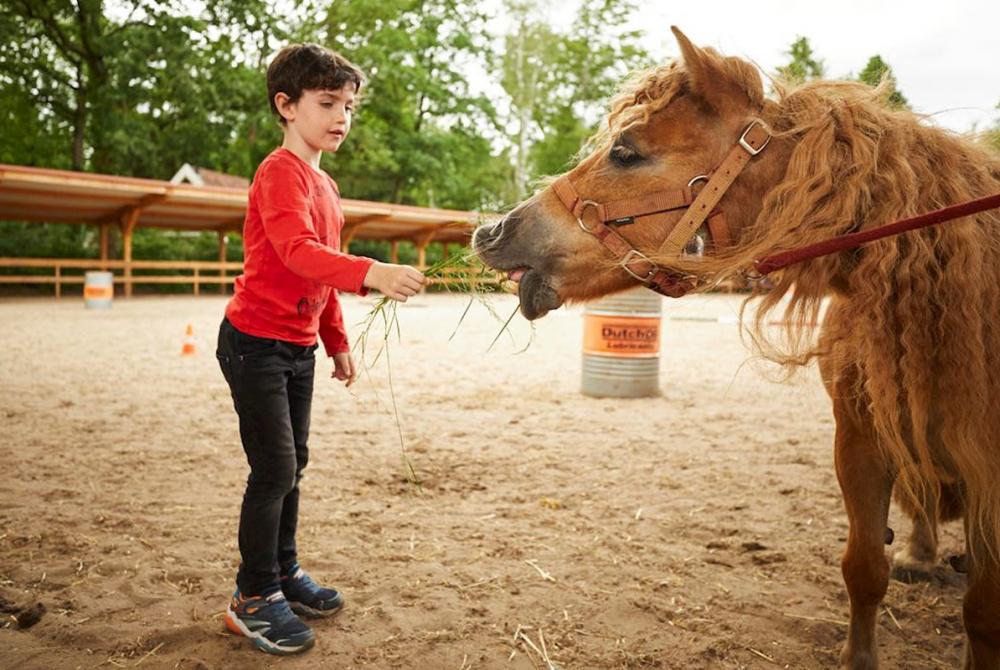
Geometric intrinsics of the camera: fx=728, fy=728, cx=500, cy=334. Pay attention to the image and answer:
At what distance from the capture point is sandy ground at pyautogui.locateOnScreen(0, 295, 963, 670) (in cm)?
231

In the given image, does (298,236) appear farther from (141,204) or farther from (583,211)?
(141,204)

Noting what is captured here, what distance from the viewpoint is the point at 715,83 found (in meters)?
1.76

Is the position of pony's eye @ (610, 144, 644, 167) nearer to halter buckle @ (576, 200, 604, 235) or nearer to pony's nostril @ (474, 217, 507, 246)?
halter buckle @ (576, 200, 604, 235)

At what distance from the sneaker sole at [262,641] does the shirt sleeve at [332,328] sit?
92cm

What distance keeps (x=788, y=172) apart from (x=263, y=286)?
150 centimetres

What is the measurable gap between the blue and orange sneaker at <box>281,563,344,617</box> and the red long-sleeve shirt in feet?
2.81

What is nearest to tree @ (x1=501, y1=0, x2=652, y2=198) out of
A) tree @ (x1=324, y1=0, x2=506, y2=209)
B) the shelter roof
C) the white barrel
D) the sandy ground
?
tree @ (x1=324, y1=0, x2=506, y2=209)

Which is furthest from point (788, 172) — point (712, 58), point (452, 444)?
point (452, 444)

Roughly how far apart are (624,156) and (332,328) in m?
1.27

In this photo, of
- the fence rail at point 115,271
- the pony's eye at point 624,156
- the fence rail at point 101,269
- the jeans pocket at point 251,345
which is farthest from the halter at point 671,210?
the fence rail at point 101,269

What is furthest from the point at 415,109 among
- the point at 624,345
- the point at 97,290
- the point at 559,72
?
the point at 624,345

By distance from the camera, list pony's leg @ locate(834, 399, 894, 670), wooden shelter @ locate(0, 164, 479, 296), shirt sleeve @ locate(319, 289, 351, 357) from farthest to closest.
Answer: wooden shelter @ locate(0, 164, 479, 296), shirt sleeve @ locate(319, 289, 351, 357), pony's leg @ locate(834, 399, 894, 670)

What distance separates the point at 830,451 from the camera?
15.6ft

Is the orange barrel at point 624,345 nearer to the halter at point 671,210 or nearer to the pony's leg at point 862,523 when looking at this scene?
the pony's leg at point 862,523
